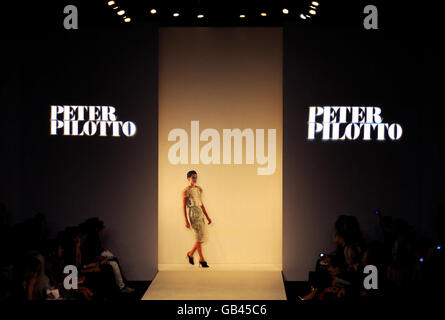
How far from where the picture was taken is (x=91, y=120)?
645cm

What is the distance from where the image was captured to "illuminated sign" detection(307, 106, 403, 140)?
6.38 m

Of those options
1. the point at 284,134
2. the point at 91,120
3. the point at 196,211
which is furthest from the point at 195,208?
the point at 91,120

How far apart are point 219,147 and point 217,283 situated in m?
1.84

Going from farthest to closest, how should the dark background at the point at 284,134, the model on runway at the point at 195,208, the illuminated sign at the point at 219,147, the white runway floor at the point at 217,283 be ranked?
the illuminated sign at the point at 219,147 < the model on runway at the point at 195,208 < the dark background at the point at 284,134 < the white runway floor at the point at 217,283

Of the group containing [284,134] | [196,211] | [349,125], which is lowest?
[196,211]

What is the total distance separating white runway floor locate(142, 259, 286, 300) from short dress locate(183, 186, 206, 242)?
0.50 m

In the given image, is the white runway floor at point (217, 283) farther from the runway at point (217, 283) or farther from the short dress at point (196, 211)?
the short dress at point (196, 211)

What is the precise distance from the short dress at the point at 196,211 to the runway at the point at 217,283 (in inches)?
19.6

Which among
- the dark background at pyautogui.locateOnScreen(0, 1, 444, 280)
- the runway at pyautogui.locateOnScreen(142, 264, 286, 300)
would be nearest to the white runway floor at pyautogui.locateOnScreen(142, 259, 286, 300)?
the runway at pyautogui.locateOnScreen(142, 264, 286, 300)

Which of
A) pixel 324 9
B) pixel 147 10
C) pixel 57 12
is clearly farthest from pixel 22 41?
pixel 324 9

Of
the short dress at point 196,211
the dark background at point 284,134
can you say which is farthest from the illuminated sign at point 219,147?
the dark background at point 284,134

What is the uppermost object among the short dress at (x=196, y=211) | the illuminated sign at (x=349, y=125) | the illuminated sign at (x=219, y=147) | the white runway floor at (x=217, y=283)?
the illuminated sign at (x=349, y=125)

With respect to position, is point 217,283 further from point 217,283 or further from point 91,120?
point 91,120

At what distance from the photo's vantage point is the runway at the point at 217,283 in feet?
18.9
